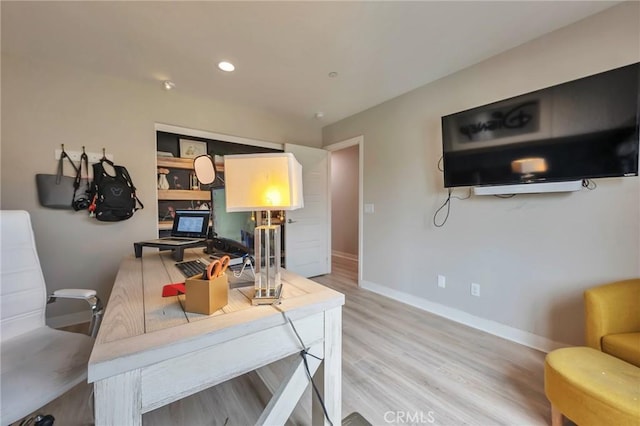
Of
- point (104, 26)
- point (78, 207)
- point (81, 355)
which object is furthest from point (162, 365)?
point (78, 207)

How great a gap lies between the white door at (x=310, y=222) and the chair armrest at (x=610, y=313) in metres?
2.87

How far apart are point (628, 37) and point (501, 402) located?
239 cm

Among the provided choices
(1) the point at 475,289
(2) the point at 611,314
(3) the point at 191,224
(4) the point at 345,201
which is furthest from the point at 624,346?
(4) the point at 345,201

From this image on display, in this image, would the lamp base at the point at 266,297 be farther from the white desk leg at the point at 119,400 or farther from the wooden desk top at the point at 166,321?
the white desk leg at the point at 119,400

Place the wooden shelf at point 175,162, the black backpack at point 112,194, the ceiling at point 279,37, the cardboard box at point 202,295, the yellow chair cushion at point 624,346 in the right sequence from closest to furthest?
the cardboard box at point 202,295 < the yellow chair cushion at point 624,346 < the ceiling at point 279,37 < the black backpack at point 112,194 < the wooden shelf at point 175,162

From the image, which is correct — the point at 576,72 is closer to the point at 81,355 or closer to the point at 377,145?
the point at 377,145

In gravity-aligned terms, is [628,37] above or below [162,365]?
above

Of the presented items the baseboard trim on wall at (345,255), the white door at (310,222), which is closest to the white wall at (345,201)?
the baseboard trim on wall at (345,255)

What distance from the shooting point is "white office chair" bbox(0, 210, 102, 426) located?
86 centimetres

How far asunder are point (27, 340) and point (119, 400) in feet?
3.24

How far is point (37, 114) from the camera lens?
2174 millimetres

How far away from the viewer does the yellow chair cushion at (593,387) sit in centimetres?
96

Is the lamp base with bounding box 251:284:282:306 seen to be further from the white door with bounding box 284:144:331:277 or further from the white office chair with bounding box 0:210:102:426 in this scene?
the white door with bounding box 284:144:331:277

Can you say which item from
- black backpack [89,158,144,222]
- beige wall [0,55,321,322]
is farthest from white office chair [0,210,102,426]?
beige wall [0,55,321,322]
